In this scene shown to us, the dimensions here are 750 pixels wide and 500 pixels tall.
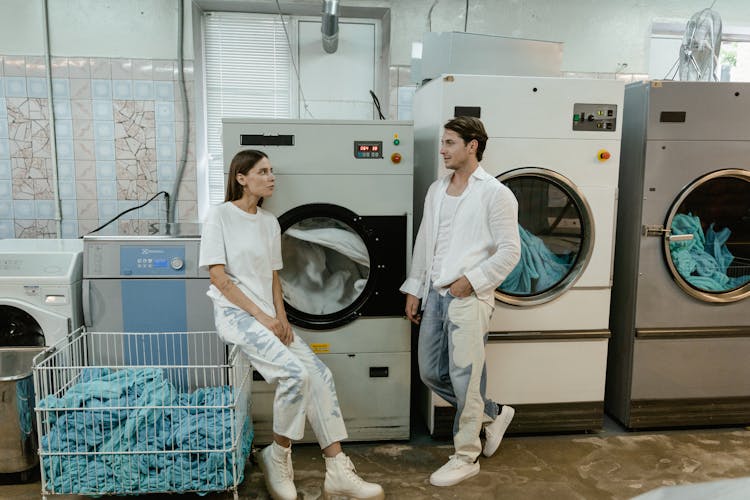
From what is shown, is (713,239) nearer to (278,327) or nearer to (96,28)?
(278,327)

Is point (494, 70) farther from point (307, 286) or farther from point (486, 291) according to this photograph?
point (307, 286)

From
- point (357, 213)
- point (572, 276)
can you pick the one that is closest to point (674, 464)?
point (572, 276)

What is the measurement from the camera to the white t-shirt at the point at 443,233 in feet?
8.06

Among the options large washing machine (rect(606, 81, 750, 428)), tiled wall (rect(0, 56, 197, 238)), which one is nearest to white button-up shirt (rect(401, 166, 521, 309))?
large washing machine (rect(606, 81, 750, 428))

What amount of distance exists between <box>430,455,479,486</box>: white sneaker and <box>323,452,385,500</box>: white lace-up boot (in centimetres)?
28

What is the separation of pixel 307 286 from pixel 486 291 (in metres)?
0.88

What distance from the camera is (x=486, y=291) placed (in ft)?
7.93

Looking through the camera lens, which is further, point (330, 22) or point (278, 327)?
point (330, 22)

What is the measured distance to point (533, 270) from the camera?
282 cm

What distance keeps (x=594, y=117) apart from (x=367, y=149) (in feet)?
3.57

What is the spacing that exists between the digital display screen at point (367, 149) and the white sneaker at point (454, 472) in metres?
1.40

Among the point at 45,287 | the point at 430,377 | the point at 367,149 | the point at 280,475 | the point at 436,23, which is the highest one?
the point at 436,23

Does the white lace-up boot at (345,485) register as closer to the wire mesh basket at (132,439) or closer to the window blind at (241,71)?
the wire mesh basket at (132,439)

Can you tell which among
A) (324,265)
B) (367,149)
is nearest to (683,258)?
(367,149)
